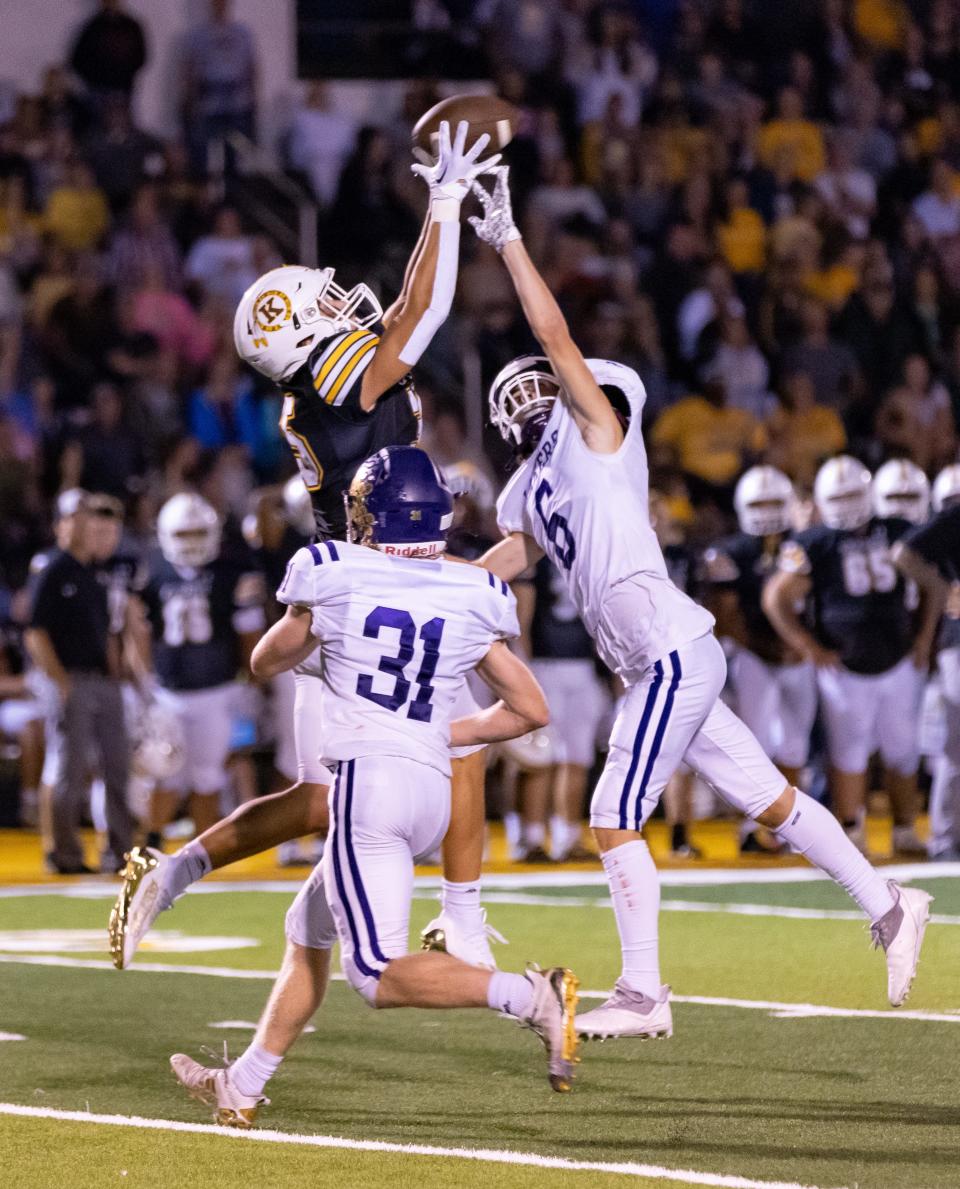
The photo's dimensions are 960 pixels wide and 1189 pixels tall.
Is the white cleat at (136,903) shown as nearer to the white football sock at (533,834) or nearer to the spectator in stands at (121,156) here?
the white football sock at (533,834)

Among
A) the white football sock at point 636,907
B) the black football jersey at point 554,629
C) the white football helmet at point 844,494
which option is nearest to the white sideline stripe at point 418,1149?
the white football sock at point 636,907

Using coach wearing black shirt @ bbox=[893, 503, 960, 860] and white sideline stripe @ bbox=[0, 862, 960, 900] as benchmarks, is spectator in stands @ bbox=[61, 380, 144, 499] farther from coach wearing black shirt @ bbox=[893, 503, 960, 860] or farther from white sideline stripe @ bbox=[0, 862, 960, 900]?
coach wearing black shirt @ bbox=[893, 503, 960, 860]

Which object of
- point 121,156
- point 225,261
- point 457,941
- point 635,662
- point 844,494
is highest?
point 121,156

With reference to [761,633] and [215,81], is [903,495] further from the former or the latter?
[215,81]

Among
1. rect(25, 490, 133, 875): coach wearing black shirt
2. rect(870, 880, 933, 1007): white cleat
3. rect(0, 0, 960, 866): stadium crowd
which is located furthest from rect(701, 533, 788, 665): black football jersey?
rect(870, 880, 933, 1007): white cleat

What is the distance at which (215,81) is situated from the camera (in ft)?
53.1

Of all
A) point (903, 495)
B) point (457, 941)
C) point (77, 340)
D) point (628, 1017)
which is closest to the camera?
point (628, 1017)

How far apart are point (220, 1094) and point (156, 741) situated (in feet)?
21.4

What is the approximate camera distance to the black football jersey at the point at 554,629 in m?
12.2

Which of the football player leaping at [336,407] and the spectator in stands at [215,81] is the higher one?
the spectator in stands at [215,81]

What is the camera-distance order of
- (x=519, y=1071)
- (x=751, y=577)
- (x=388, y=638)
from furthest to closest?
(x=751, y=577)
(x=519, y=1071)
(x=388, y=638)

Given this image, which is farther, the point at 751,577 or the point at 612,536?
the point at 751,577

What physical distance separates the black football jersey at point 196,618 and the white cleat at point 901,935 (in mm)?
6301

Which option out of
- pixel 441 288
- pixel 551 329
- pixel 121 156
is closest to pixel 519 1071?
pixel 551 329
